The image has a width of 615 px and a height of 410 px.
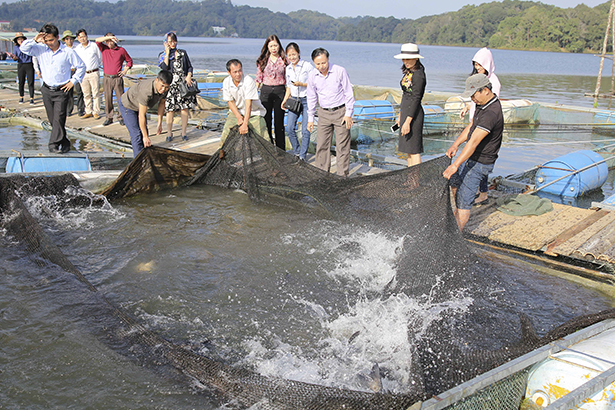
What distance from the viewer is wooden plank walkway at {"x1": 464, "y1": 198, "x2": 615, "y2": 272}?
4902 millimetres

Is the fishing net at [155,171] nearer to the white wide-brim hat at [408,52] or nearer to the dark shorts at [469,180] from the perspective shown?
the white wide-brim hat at [408,52]

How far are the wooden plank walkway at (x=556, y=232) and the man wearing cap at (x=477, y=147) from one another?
0.54m

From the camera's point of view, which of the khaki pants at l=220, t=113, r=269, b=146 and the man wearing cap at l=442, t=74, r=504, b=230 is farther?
the khaki pants at l=220, t=113, r=269, b=146

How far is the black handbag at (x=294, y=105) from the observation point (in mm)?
6934

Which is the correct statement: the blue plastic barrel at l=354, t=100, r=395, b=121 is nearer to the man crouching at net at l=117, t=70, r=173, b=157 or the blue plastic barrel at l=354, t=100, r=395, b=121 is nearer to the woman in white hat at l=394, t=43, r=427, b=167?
the woman in white hat at l=394, t=43, r=427, b=167

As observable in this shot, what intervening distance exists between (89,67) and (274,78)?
17.6 feet

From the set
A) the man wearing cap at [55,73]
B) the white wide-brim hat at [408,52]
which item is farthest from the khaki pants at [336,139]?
the man wearing cap at [55,73]

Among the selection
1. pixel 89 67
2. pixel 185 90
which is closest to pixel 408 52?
pixel 185 90

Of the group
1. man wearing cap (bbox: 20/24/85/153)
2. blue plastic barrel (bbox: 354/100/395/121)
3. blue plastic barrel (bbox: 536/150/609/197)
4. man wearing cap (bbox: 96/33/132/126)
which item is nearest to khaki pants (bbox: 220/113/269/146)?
man wearing cap (bbox: 20/24/85/153)

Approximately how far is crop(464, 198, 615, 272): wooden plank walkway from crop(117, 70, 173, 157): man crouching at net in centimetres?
429

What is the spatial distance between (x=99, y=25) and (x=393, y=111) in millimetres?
173854

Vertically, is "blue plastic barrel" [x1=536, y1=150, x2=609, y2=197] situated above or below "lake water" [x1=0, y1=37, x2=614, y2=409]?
above

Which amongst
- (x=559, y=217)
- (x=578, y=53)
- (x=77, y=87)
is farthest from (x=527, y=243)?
(x=578, y=53)

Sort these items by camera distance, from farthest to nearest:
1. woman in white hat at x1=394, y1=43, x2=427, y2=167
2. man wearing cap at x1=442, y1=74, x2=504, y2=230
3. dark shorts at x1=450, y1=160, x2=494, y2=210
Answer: woman in white hat at x1=394, y1=43, x2=427, y2=167
dark shorts at x1=450, y1=160, x2=494, y2=210
man wearing cap at x1=442, y1=74, x2=504, y2=230
